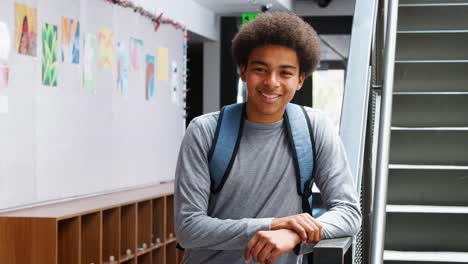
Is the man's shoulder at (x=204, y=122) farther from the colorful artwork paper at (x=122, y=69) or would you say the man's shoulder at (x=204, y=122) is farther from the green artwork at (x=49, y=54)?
the colorful artwork paper at (x=122, y=69)

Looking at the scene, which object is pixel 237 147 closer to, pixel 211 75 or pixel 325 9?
pixel 211 75

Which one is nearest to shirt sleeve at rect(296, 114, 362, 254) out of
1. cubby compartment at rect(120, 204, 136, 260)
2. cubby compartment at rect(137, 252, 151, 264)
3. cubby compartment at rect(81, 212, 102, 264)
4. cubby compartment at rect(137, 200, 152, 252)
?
cubby compartment at rect(81, 212, 102, 264)

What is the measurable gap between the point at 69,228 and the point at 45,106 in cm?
87

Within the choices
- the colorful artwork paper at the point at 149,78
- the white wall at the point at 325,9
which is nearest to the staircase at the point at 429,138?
the colorful artwork paper at the point at 149,78

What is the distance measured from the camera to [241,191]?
205 centimetres

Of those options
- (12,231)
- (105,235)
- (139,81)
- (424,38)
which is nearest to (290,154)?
(424,38)

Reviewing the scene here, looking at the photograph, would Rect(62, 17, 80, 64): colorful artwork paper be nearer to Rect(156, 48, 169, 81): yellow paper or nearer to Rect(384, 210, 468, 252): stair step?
Rect(156, 48, 169, 81): yellow paper

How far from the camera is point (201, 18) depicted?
36.0ft

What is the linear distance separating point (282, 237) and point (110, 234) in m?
4.73

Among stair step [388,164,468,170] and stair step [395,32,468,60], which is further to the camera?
stair step [395,32,468,60]

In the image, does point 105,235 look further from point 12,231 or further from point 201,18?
point 201,18

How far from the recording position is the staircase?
12.0 feet

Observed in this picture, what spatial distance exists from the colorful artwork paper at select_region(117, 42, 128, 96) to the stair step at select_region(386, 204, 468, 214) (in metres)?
4.23

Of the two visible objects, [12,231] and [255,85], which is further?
[12,231]
